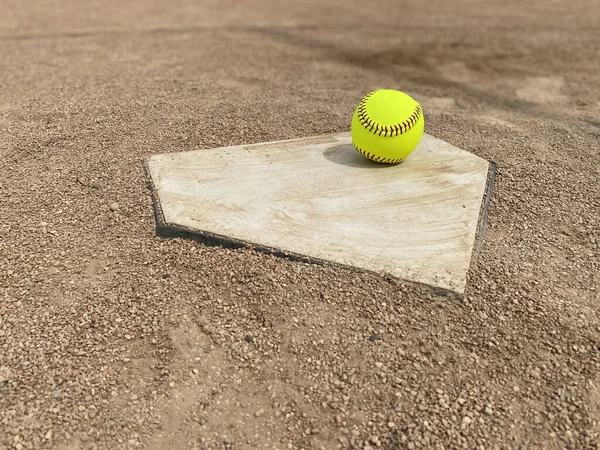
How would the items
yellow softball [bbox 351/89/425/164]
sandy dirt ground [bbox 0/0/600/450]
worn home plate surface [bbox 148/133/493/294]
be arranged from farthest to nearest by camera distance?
yellow softball [bbox 351/89/425/164]
worn home plate surface [bbox 148/133/493/294]
sandy dirt ground [bbox 0/0/600/450]

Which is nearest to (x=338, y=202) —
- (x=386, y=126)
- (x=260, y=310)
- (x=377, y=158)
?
(x=377, y=158)

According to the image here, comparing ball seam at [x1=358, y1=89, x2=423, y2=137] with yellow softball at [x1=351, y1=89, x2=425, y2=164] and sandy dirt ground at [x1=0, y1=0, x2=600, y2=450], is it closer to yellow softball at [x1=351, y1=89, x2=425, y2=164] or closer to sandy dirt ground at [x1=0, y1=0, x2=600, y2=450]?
yellow softball at [x1=351, y1=89, x2=425, y2=164]

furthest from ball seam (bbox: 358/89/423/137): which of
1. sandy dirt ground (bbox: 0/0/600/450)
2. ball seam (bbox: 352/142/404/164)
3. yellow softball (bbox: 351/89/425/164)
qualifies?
sandy dirt ground (bbox: 0/0/600/450)

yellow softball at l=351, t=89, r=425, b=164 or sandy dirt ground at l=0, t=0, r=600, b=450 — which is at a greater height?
yellow softball at l=351, t=89, r=425, b=164

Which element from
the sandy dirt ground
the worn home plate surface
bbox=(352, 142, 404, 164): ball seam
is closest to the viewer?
the sandy dirt ground

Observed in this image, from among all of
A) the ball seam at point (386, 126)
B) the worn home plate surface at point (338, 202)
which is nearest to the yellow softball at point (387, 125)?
the ball seam at point (386, 126)

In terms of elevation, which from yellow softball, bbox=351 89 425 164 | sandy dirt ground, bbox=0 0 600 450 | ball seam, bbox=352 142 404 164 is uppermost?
yellow softball, bbox=351 89 425 164

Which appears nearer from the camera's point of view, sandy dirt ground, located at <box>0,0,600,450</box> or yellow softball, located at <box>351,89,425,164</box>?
sandy dirt ground, located at <box>0,0,600,450</box>

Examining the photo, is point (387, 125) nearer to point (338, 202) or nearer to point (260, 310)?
point (338, 202)
